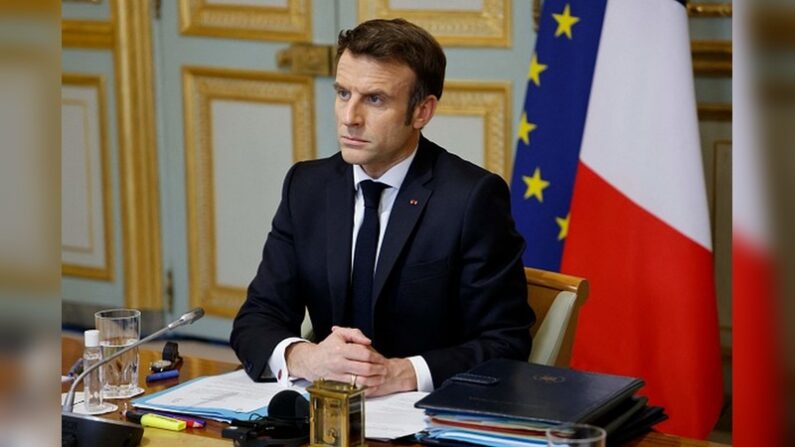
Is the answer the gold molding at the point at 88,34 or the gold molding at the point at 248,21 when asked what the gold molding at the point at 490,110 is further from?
the gold molding at the point at 88,34

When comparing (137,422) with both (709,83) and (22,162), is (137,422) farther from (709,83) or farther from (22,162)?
(709,83)

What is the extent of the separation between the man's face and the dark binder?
57cm

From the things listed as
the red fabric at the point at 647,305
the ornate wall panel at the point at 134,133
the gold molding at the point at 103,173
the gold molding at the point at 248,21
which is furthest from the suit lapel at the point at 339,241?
the gold molding at the point at 103,173

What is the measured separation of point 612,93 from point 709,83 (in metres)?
0.55

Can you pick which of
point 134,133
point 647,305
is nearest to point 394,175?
point 647,305

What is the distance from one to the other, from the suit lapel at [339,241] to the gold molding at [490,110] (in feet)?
5.53

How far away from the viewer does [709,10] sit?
11.4 ft

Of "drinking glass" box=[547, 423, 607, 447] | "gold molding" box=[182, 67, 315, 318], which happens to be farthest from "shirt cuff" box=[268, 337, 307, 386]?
"gold molding" box=[182, 67, 315, 318]

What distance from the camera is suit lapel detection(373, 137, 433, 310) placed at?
2.18m

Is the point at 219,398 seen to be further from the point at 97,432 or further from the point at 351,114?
the point at 351,114

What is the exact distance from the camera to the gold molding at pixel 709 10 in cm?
346

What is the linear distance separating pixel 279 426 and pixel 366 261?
62 cm

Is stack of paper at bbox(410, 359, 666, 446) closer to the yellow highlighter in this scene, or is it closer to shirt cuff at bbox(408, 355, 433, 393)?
shirt cuff at bbox(408, 355, 433, 393)

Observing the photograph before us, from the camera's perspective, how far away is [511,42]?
3826 millimetres
